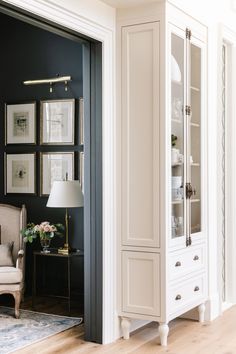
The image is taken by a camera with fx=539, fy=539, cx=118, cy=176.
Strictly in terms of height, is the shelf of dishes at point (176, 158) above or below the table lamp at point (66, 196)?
above

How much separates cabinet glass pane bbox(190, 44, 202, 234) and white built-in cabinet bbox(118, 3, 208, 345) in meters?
0.07

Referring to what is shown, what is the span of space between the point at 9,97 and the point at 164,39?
7.80 feet

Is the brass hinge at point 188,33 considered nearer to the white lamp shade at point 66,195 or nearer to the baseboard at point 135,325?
the white lamp shade at point 66,195

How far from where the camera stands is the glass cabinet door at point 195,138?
14.7 feet

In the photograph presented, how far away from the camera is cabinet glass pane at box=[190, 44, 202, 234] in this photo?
4492 mm

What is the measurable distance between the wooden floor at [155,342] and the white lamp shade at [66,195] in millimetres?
1139

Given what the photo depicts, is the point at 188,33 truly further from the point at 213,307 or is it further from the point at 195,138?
the point at 213,307

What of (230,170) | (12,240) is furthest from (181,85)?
(12,240)

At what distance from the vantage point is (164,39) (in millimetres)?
4039

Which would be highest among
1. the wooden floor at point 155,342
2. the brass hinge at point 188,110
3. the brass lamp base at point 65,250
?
the brass hinge at point 188,110

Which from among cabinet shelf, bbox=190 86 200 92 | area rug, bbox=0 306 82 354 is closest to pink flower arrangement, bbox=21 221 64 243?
area rug, bbox=0 306 82 354

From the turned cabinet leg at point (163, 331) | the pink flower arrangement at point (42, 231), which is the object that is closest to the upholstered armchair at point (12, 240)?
the pink flower arrangement at point (42, 231)

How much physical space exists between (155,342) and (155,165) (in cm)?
135

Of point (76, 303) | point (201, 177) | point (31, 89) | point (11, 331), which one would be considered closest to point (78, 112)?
point (31, 89)
